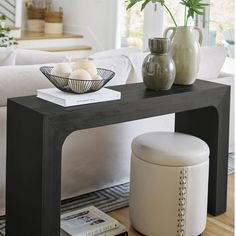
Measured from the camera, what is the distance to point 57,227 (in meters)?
2.29

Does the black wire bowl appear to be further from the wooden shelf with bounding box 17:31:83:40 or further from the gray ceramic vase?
the wooden shelf with bounding box 17:31:83:40

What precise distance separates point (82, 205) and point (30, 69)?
851 mm

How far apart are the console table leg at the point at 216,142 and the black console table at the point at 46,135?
0.19 m

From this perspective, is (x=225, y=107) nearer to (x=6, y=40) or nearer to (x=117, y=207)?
(x=117, y=207)

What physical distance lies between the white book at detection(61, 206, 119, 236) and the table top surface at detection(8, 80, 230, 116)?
24.1 inches

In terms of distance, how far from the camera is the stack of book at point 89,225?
2.51 metres

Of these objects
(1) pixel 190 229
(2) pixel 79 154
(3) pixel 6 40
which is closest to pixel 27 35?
(3) pixel 6 40

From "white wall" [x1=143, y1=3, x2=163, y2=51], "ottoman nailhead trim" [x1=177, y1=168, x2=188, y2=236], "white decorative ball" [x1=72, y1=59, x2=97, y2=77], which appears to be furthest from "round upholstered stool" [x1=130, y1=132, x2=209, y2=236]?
"white wall" [x1=143, y1=3, x2=163, y2=51]

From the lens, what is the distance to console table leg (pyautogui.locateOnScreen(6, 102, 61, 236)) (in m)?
2.21

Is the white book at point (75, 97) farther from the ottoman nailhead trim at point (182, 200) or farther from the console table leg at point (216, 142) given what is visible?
the console table leg at point (216, 142)

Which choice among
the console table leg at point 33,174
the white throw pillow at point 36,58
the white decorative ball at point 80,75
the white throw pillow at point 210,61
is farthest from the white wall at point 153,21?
the console table leg at point 33,174

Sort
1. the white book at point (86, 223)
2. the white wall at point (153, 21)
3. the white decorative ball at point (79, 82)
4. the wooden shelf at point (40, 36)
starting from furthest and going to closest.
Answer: the wooden shelf at point (40, 36)
the white wall at point (153, 21)
the white book at point (86, 223)
the white decorative ball at point (79, 82)

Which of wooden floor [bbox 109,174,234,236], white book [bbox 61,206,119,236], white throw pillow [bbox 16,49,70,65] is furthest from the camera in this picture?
white throw pillow [bbox 16,49,70,65]

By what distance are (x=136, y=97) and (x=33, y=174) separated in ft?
2.08
